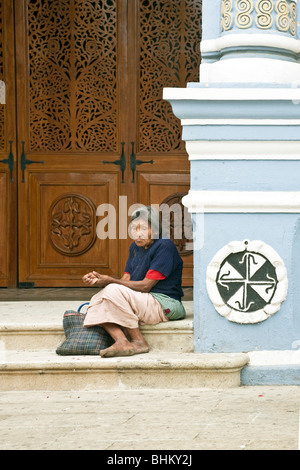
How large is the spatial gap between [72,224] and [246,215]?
9.31 ft

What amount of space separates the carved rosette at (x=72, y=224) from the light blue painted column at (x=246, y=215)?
2592mm

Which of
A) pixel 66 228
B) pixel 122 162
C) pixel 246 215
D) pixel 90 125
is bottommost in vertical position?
pixel 66 228

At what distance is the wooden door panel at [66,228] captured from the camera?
732 cm

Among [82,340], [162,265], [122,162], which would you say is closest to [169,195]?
[122,162]

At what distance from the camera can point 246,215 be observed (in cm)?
489

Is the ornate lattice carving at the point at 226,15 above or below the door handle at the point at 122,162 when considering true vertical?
above

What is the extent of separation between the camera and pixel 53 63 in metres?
7.29

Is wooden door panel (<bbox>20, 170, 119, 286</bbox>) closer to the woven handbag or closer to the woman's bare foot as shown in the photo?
the woven handbag

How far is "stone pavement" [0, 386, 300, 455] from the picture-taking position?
3562 millimetres

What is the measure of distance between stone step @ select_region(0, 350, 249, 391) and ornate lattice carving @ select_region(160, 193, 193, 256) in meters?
2.75

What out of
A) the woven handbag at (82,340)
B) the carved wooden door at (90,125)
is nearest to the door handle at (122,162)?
the carved wooden door at (90,125)

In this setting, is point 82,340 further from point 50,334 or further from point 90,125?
point 90,125

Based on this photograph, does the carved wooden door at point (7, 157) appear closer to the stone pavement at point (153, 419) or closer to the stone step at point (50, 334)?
the stone step at point (50, 334)
